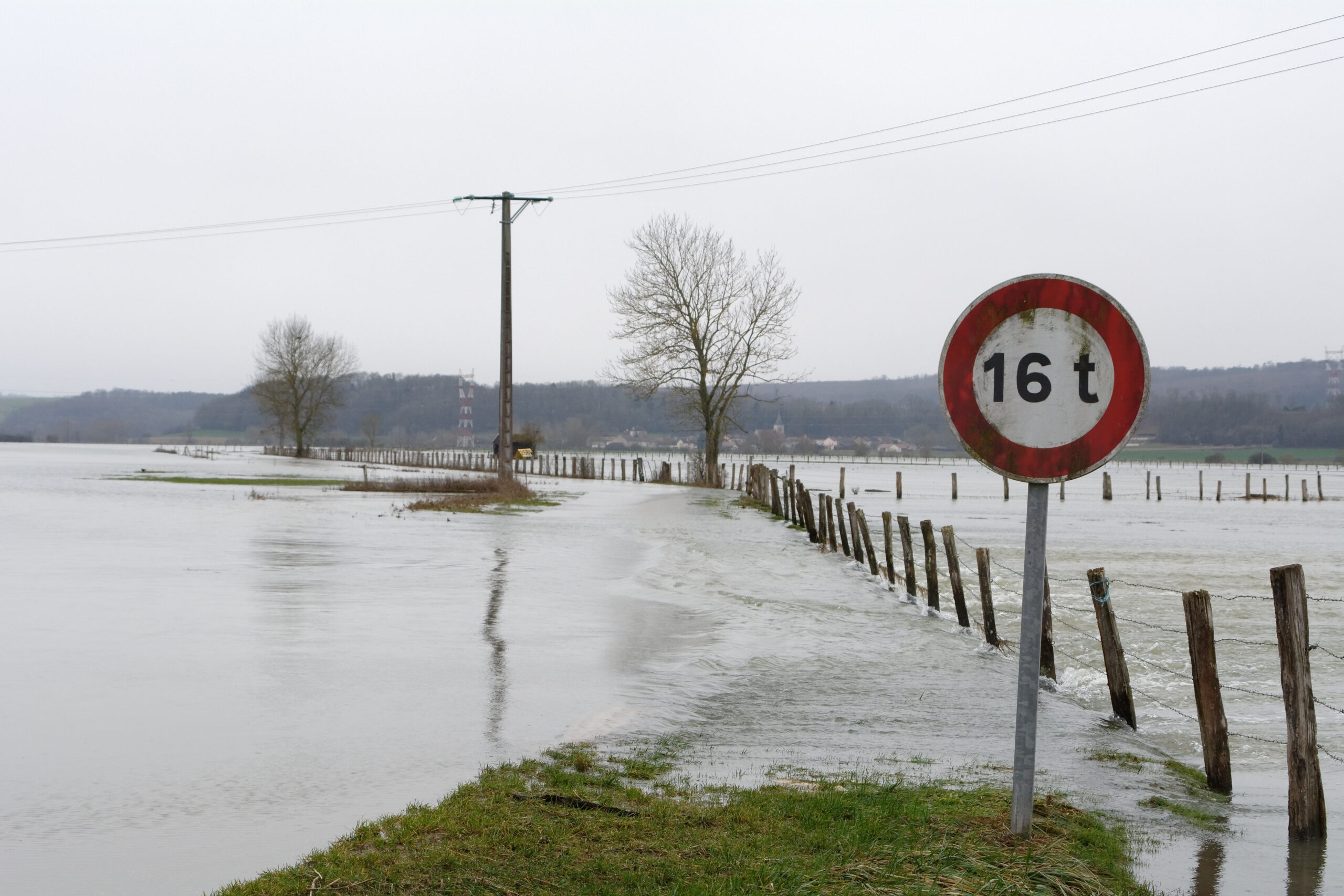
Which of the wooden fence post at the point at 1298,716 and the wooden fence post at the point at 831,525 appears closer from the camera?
the wooden fence post at the point at 1298,716

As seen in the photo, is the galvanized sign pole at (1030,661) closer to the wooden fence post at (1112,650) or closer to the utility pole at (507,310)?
the wooden fence post at (1112,650)

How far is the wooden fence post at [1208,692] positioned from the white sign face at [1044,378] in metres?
3.34

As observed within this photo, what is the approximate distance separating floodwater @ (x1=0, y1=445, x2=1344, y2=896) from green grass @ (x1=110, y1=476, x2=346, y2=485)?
25.9 m

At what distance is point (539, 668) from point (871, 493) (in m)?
66.1

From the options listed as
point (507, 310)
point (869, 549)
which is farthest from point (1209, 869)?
point (507, 310)

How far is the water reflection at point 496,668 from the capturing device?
8.47 meters

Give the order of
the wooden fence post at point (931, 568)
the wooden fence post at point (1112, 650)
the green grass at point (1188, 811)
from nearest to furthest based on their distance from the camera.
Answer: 1. the green grass at point (1188, 811)
2. the wooden fence post at point (1112, 650)
3. the wooden fence post at point (931, 568)

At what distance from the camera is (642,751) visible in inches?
316

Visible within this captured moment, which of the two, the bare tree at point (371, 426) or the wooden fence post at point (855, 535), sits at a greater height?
the bare tree at point (371, 426)

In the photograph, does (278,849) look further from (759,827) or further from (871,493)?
(871,493)

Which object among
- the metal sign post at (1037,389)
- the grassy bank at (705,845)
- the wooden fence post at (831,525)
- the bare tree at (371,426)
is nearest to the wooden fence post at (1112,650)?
the grassy bank at (705,845)

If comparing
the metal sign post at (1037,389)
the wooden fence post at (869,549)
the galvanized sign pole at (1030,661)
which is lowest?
the wooden fence post at (869,549)

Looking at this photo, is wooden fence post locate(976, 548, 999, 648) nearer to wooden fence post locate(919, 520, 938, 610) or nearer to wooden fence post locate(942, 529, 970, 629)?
wooden fence post locate(942, 529, 970, 629)

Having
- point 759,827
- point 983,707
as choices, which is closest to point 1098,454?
point 759,827
